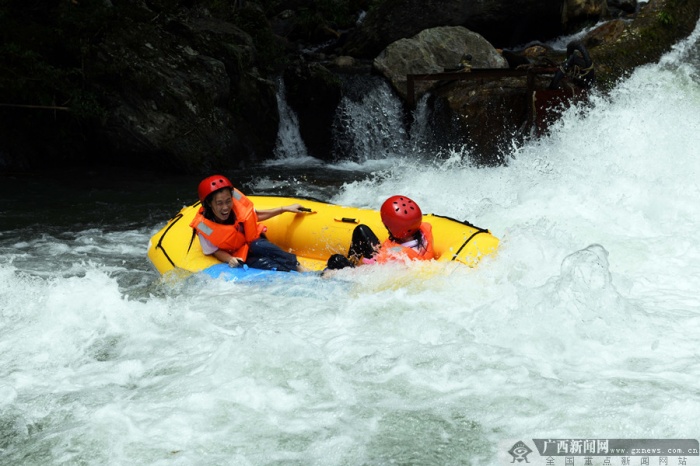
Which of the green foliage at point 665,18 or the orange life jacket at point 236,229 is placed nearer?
the orange life jacket at point 236,229

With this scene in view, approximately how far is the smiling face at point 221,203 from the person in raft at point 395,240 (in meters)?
0.84

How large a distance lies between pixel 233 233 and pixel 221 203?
0.28 meters

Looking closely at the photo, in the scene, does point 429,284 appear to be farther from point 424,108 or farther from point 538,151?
point 424,108

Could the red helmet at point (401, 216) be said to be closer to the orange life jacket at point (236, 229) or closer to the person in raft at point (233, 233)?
the person in raft at point (233, 233)

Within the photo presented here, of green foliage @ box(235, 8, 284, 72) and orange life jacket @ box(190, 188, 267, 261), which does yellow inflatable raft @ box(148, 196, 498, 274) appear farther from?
green foliage @ box(235, 8, 284, 72)

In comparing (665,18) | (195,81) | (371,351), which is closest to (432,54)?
(665,18)

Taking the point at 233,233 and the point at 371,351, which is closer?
the point at 371,351

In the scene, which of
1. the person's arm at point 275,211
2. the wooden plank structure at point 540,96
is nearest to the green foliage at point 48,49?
the person's arm at point 275,211

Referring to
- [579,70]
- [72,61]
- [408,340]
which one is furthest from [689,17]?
[408,340]

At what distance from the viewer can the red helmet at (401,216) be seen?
4.84 m

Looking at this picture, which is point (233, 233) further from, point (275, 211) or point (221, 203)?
point (275, 211)

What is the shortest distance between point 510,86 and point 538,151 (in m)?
1.44

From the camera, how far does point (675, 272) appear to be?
557 centimetres

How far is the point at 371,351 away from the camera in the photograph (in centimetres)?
425
